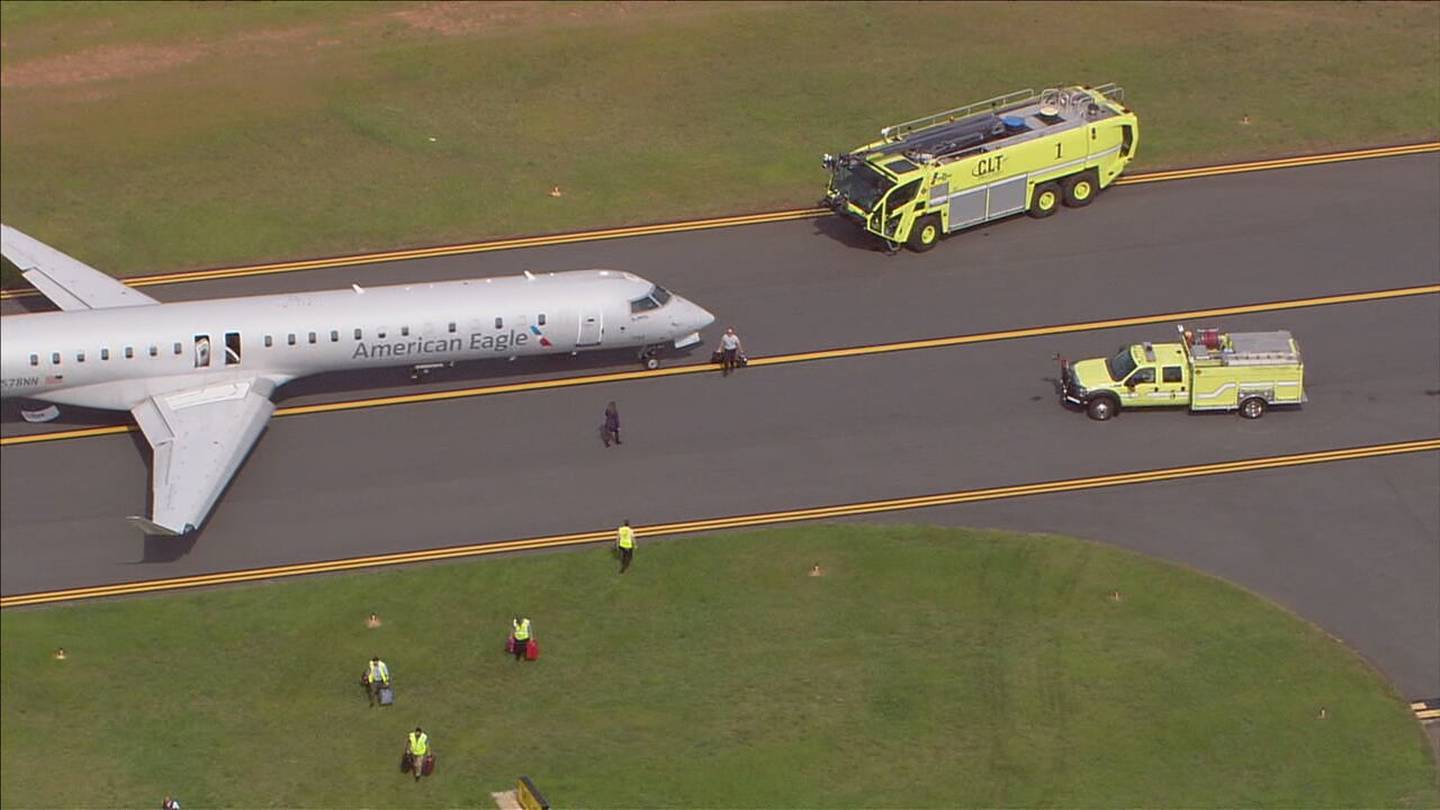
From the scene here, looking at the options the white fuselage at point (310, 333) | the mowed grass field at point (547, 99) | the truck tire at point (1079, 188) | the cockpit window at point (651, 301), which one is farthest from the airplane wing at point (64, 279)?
the truck tire at point (1079, 188)

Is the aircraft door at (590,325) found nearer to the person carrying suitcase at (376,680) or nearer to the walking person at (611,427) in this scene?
the walking person at (611,427)

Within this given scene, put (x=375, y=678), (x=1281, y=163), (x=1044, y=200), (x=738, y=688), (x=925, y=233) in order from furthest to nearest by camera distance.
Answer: (x=1281, y=163), (x=1044, y=200), (x=925, y=233), (x=738, y=688), (x=375, y=678)

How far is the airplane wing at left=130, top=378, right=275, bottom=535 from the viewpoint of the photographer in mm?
58469

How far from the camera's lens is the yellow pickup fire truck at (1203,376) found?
61.3m

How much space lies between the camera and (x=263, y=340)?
205 feet

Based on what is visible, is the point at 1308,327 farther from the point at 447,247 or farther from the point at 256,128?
the point at 256,128

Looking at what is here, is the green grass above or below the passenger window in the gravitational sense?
below

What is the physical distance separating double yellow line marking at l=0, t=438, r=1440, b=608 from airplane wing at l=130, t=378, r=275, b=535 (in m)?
2.24

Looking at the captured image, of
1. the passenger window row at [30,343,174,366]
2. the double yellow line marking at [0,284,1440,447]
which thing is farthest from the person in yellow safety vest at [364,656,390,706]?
the passenger window row at [30,343,174,366]

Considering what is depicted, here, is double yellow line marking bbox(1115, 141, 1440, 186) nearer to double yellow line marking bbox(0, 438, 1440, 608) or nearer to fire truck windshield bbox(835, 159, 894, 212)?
fire truck windshield bbox(835, 159, 894, 212)

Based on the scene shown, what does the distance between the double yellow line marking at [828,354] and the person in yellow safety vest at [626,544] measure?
819cm

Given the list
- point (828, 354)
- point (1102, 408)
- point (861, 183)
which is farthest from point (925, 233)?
point (1102, 408)

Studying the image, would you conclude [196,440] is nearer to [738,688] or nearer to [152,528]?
[152,528]

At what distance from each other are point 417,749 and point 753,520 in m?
13.1
